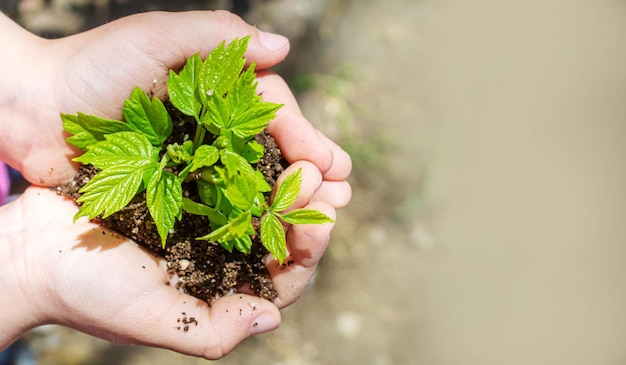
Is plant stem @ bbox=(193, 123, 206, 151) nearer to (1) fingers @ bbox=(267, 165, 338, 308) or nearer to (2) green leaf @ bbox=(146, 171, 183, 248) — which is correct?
(2) green leaf @ bbox=(146, 171, 183, 248)

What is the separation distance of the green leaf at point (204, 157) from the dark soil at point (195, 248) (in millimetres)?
204

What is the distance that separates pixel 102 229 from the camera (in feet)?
5.63

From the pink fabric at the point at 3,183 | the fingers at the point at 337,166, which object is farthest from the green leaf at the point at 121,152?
the pink fabric at the point at 3,183

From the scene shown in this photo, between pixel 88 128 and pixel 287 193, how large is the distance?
1.87ft

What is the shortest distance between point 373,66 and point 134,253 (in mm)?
2130

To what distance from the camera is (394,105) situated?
339 cm

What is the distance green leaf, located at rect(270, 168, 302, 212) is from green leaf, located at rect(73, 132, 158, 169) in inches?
13.0

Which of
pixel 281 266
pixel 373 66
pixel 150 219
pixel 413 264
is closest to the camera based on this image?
pixel 150 219

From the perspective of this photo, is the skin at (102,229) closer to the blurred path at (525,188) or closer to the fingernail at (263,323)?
the fingernail at (263,323)

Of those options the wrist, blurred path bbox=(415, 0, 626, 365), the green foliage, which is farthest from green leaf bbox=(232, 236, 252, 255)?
blurred path bbox=(415, 0, 626, 365)

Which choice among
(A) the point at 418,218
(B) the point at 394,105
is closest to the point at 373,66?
(B) the point at 394,105

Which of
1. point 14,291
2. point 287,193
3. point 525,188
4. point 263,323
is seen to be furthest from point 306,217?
point 525,188

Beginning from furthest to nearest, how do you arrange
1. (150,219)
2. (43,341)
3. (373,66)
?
(373,66)
(43,341)
(150,219)

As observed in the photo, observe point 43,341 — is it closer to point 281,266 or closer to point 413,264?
point 281,266
